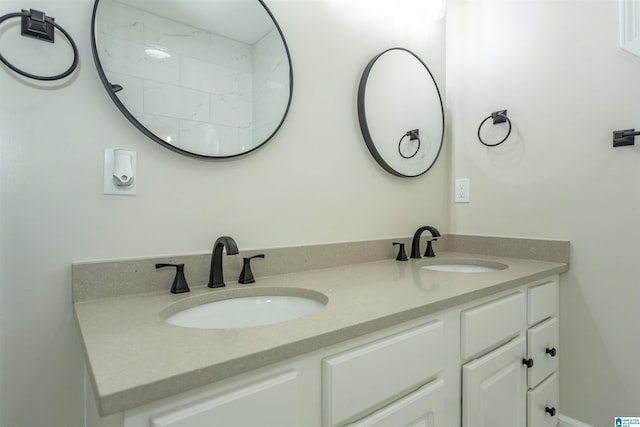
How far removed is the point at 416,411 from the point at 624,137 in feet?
4.14

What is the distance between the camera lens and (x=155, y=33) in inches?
36.9

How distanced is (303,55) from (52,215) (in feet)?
3.16

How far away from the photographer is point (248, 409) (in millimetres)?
537

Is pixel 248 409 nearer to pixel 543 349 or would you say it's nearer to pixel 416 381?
pixel 416 381

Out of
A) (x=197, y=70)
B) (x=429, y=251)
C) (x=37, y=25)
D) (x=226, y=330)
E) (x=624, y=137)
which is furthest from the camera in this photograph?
(x=429, y=251)

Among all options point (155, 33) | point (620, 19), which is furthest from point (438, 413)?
point (620, 19)

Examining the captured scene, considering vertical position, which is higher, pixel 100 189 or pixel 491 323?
pixel 100 189

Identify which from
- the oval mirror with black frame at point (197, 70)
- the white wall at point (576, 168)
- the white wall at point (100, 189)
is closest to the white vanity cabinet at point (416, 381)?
the white wall at point (576, 168)

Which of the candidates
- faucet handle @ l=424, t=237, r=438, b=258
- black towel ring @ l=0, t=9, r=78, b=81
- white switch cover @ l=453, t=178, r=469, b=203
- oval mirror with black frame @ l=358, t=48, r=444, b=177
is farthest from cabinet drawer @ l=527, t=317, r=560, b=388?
black towel ring @ l=0, t=9, r=78, b=81

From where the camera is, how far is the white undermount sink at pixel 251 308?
2.87 feet

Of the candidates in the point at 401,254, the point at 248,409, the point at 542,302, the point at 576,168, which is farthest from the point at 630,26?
the point at 248,409

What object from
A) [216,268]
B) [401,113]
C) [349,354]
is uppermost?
[401,113]

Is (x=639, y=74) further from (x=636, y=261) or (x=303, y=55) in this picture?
(x=303, y=55)

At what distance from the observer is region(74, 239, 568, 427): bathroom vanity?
19.6 inches
